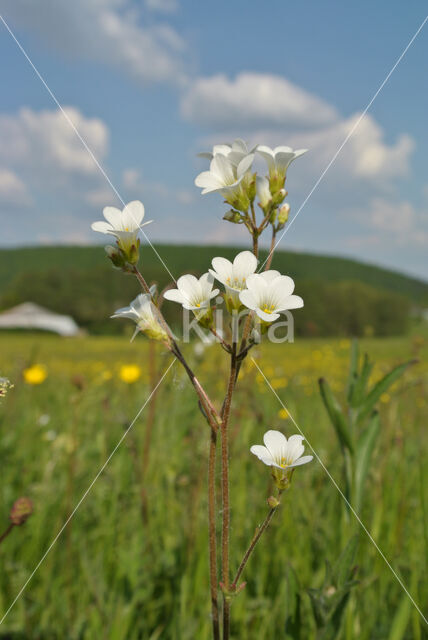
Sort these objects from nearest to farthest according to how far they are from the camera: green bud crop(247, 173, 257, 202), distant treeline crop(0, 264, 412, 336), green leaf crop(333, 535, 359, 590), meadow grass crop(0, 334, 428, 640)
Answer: green bud crop(247, 173, 257, 202) → green leaf crop(333, 535, 359, 590) → meadow grass crop(0, 334, 428, 640) → distant treeline crop(0, 264, 412, 336)

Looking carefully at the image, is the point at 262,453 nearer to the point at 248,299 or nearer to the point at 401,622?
the point at 248,299

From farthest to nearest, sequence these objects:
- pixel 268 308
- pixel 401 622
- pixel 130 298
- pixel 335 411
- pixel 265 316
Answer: pixel 130 298 < pixel 401 622 < pixel 335 411 < pixel 268 308 < pixel 265 316

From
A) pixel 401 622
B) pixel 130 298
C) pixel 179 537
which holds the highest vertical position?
pixel 130 298

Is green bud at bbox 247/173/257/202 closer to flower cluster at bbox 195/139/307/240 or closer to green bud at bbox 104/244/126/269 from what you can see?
flower cluster at bbox 195/139/307/240

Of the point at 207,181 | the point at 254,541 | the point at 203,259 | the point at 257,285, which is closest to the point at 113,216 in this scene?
the point at 207,181

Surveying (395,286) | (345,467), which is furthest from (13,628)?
(395,286)

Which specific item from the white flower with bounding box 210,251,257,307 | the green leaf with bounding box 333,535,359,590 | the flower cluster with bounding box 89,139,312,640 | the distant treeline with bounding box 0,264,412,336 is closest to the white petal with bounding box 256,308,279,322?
the flower cluster with bounding box 89,139,312,640

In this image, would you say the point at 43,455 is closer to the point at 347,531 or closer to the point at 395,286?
the point at 347,531
